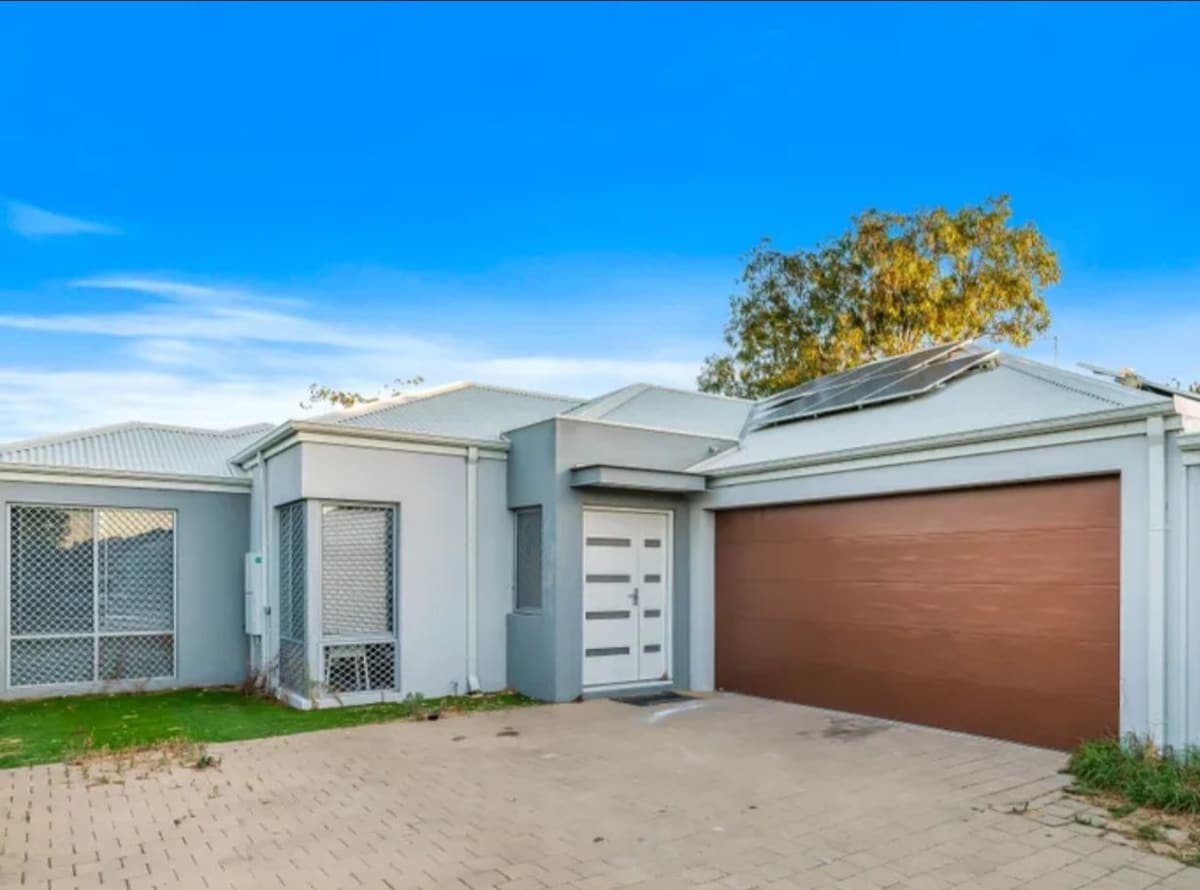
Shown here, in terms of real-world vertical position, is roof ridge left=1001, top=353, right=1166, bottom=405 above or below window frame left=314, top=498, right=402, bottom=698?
→ above

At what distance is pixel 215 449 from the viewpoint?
12.3 m

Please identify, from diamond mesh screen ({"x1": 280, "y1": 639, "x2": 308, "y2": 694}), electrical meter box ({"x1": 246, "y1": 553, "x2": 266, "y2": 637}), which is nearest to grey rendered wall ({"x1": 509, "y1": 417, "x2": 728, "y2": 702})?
Answer: diamond mesh screen ({"x1": 280, "y1": 639, "x2": 308, "y2": 694})

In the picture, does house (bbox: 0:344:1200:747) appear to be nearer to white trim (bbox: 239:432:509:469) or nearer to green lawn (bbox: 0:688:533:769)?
white trim (bbox: 239:432:509:469)

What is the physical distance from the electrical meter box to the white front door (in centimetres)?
417

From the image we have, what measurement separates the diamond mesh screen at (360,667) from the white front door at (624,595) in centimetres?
228

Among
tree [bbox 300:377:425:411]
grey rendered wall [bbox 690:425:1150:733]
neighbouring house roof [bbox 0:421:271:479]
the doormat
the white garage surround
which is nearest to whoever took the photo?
the white garage surround

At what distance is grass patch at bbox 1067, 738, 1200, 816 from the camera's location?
522cm

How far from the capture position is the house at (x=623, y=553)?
23.4 ft

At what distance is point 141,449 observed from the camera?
454 inches

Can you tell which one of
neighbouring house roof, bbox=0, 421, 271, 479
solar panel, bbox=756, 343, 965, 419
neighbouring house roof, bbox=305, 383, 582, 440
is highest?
solar panel, bbox=756, 343, 965, 419

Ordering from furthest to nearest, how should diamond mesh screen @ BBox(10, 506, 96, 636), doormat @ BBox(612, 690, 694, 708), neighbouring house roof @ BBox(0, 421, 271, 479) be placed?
neighbouring house roof @ BBox(0, 421, 271, 479)
diamond mesh screen @ BBox(10, 506, 96, 636)
doormat @ BBox(612, 690, 694, 708)

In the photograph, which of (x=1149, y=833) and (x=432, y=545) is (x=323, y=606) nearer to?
(x=432, y=545)

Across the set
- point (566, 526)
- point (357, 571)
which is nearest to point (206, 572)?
point (357, 571)

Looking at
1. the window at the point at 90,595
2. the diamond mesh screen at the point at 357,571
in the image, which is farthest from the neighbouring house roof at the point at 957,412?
the window at the point at 90,595
